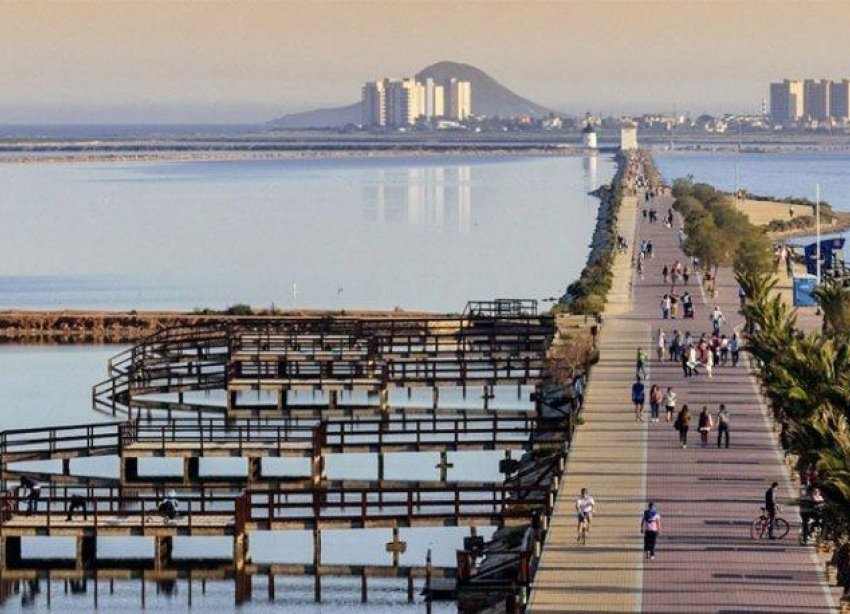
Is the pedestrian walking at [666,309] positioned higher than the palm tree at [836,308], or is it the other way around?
the palm tree at [836,308]

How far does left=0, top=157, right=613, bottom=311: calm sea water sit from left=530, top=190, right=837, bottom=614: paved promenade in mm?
38214

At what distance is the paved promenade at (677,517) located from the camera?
29.2 m

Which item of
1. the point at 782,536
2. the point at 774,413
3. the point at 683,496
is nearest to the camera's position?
the point at 782,536

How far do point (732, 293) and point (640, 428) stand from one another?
30.2 metres

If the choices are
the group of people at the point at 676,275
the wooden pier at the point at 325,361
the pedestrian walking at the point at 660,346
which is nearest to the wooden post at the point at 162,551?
the wooden pier at the point at 325,361

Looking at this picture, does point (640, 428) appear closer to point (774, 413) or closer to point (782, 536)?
point (774, 413)

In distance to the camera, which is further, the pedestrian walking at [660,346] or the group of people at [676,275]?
the group of people at [676,275]

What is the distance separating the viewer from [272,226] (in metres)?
146

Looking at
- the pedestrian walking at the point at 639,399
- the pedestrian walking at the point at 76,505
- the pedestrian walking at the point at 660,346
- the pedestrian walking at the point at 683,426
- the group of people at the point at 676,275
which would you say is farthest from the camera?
the group of people at the point at 676,275

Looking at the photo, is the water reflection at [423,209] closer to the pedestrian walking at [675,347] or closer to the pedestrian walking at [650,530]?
the pedestrian walking at [675,347]

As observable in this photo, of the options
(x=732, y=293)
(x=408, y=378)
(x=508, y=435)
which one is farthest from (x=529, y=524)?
(x=732, y=293)

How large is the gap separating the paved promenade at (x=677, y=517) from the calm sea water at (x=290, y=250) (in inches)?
1504

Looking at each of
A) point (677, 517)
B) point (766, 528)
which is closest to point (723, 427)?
point (677, 517)

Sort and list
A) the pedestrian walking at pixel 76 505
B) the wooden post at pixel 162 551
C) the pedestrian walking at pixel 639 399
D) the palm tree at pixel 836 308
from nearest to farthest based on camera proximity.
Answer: the pedestrian walking at pixel 76 505 → the wooden post at pixel 162 551 → the pedestrian walking at pixel 639 399 → the palm tree at pixel 836 308
